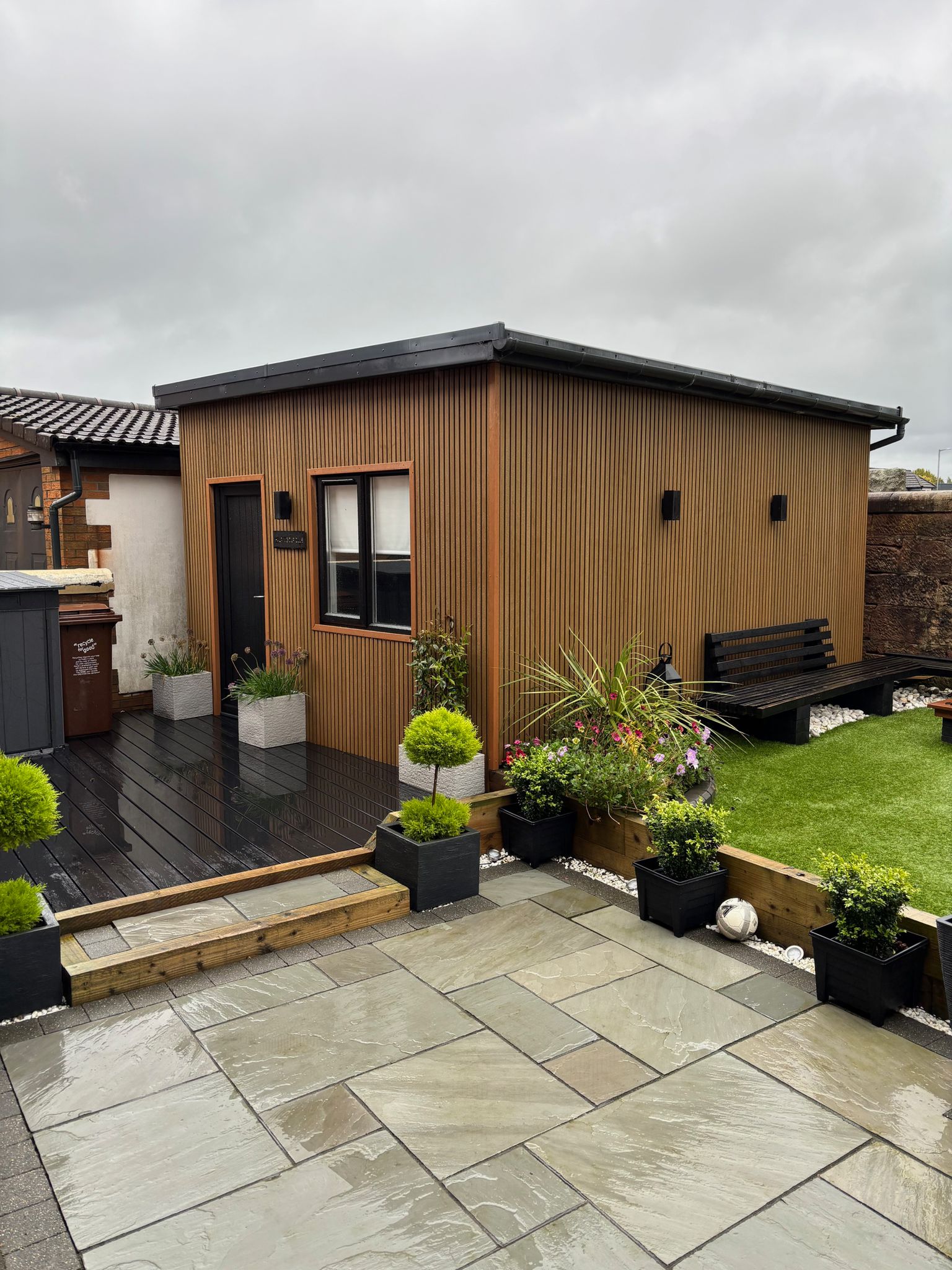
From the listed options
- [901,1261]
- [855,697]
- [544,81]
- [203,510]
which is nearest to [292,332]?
[544,81]

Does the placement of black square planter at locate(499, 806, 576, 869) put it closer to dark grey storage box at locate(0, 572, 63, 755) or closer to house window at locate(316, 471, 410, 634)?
house window at locate(316, 471, 410, 634)

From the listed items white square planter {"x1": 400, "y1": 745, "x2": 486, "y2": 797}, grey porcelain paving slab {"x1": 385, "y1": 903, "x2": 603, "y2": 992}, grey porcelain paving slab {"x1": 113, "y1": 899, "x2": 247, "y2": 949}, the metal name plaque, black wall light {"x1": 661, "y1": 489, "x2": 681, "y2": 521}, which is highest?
black wall light {"x1": 661, "y1": 489, "x2": 681, "y2": 521}

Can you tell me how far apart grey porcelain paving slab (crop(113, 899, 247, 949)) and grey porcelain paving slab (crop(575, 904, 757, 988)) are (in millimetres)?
1643

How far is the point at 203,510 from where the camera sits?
780 centimetres

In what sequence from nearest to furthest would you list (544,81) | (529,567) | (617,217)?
(529,567)
(544,81)
(617,217)

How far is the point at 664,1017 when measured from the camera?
342 cm

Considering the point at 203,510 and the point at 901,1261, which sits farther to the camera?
the point at 203,510

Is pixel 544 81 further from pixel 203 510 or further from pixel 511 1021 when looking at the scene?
pixel 511 1021

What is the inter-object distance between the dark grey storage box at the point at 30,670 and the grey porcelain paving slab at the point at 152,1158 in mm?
2032

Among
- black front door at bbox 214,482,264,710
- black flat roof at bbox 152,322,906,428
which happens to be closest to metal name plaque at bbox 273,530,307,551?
black front door at bbox 214,482,264,710

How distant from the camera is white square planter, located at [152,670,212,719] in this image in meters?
7.66

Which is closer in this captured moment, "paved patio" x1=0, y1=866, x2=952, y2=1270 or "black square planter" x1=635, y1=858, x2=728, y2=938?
"paved patio" x1=0, y1=866, x2=952, y2=1270

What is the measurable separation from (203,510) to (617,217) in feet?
29.5

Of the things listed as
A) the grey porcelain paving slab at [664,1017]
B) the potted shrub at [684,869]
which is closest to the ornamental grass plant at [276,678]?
the potted shrub at [684,869]
